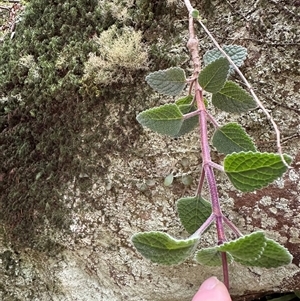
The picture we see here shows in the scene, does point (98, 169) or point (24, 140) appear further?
point (24, 140)

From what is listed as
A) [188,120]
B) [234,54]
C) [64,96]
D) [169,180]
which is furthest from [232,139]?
[64,96]

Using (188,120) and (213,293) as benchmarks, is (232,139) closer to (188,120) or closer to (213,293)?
(188,120)

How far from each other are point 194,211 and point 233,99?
22 cm

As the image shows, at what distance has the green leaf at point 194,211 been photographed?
0.68 metres

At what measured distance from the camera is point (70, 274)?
1228 millimetres

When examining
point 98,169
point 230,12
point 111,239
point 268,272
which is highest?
point 230,12

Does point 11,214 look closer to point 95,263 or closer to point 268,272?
point 95,263

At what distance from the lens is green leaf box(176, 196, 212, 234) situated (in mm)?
678

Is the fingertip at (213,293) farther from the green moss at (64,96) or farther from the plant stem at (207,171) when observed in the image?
the green moss at (64,96)

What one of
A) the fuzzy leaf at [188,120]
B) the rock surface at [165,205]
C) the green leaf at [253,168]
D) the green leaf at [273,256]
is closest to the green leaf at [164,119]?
the fuzzy leaf at [188,120]

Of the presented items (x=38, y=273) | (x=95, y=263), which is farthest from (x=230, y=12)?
(x=38, y=273)

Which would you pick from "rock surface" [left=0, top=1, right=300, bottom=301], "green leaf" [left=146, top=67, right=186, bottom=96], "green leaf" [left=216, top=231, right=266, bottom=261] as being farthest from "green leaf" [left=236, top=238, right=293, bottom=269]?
"rock surface" [left=0, top=1, right=300, bottom=301]

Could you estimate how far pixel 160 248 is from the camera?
544 millimetres

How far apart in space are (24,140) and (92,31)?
0.35 meters
